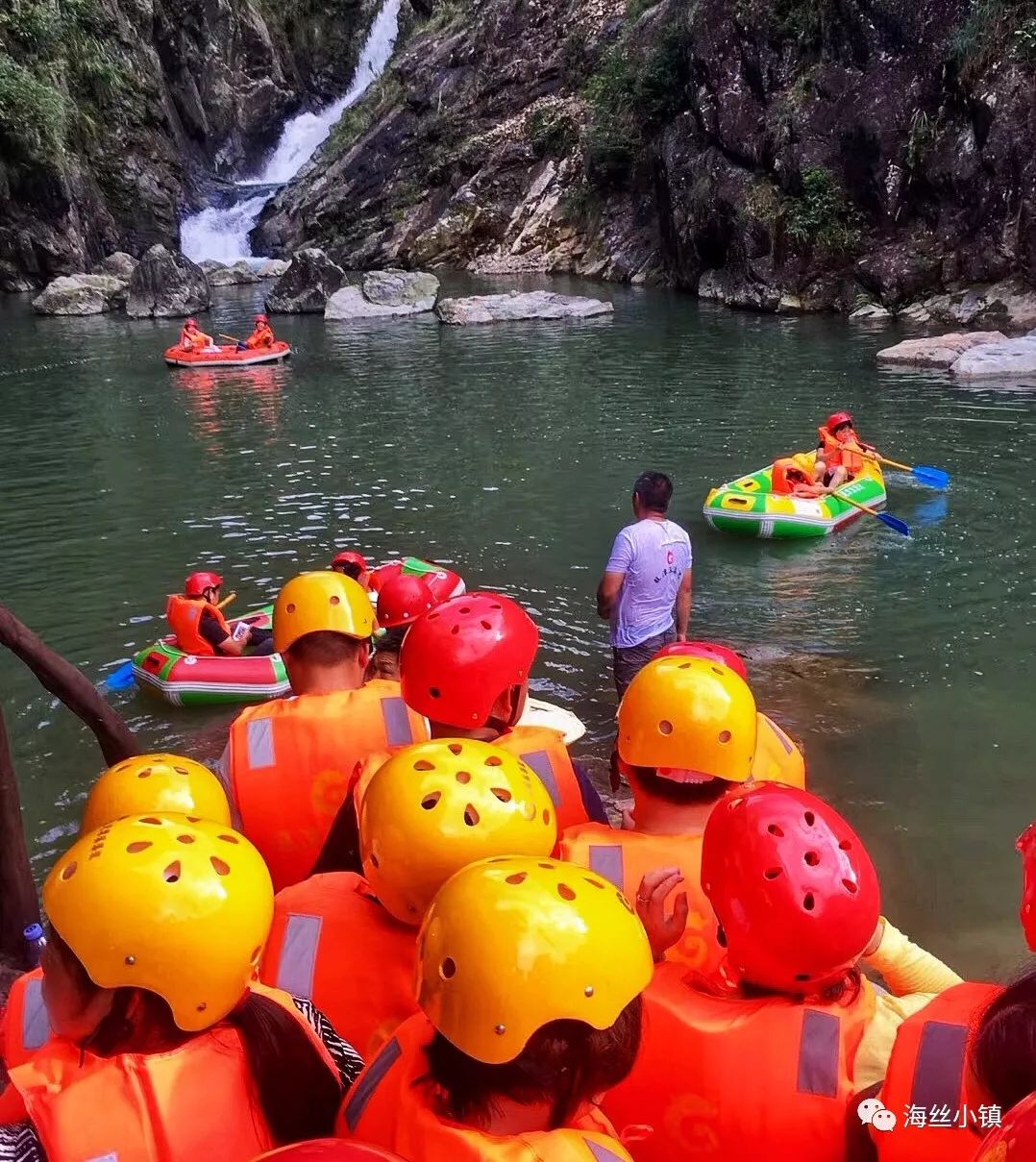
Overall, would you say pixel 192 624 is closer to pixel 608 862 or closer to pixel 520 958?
pixel 608 862

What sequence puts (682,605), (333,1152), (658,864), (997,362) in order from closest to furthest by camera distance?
(333,1152) → (658,864) → (682,605) → (997,362)

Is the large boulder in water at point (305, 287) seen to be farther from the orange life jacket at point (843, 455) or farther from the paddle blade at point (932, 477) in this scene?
the paddle blade at point (932, 477)

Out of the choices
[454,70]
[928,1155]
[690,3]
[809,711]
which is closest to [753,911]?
[928,1155]

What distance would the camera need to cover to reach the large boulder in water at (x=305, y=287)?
1064 inches

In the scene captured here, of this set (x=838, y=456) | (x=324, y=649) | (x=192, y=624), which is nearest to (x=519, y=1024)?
(x=324, y=649)

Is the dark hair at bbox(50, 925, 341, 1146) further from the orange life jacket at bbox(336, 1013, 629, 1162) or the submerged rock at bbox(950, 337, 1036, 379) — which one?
the submerged rock at bbox(950, 337, 1036, 379)

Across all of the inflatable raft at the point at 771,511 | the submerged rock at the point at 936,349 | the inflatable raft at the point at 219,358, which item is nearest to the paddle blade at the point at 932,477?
A: the inflatable raft at the point at 771,511

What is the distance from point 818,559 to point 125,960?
303 inches

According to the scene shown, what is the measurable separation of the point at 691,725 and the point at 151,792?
1383mm

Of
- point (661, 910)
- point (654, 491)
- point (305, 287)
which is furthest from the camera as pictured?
point (305, 287)

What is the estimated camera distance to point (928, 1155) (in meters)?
1.74

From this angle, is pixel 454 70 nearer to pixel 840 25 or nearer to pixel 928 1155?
pixel 840 25

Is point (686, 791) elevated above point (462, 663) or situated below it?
below

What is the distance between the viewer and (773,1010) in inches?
78.5
